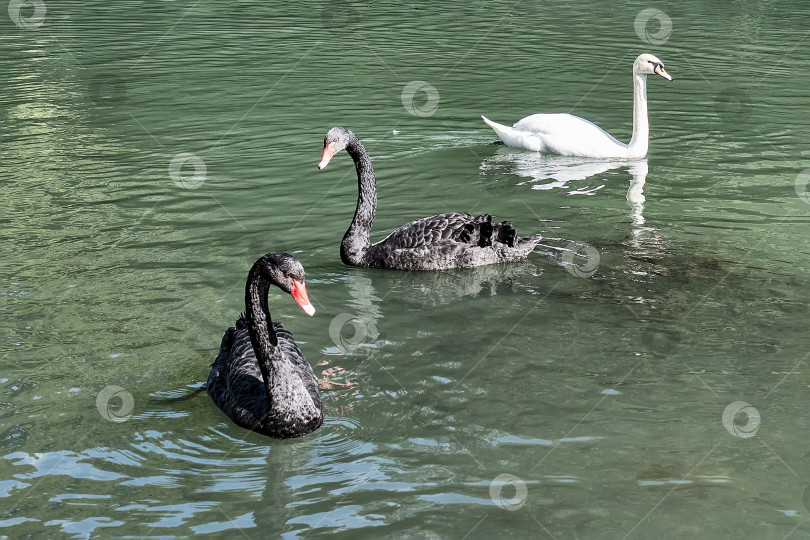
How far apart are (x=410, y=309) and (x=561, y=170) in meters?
5.39

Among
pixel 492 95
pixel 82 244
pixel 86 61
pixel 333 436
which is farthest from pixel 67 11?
pixel 333 436

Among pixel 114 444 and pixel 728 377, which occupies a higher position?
pixel 114 444

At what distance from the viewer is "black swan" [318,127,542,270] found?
971 cm

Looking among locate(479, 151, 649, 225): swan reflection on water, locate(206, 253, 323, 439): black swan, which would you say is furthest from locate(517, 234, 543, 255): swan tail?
locate(206, 253, 323, 439): black swan

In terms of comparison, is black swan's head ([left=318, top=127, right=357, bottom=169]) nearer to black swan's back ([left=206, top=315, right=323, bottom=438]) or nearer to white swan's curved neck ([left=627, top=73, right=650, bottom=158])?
black swan's back ([left=206, top=315, right=323, bottom=438])

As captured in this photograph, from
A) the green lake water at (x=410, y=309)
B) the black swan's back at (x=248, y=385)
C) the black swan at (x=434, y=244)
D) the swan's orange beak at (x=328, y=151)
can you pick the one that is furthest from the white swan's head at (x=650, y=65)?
the black swan's back at (x=248, y=385)

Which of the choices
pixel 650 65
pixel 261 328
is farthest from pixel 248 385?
pixel 650 65

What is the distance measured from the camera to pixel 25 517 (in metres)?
5.73

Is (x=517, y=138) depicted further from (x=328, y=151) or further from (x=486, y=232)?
(x=328, y=151)

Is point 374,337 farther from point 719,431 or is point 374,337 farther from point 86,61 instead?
point 86,61

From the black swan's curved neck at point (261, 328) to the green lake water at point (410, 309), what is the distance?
1.51 feet

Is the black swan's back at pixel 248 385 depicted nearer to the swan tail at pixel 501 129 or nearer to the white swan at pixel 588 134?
the white swan at pixel 588 134

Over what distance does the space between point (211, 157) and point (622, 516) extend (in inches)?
373

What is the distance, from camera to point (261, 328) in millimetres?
6512
